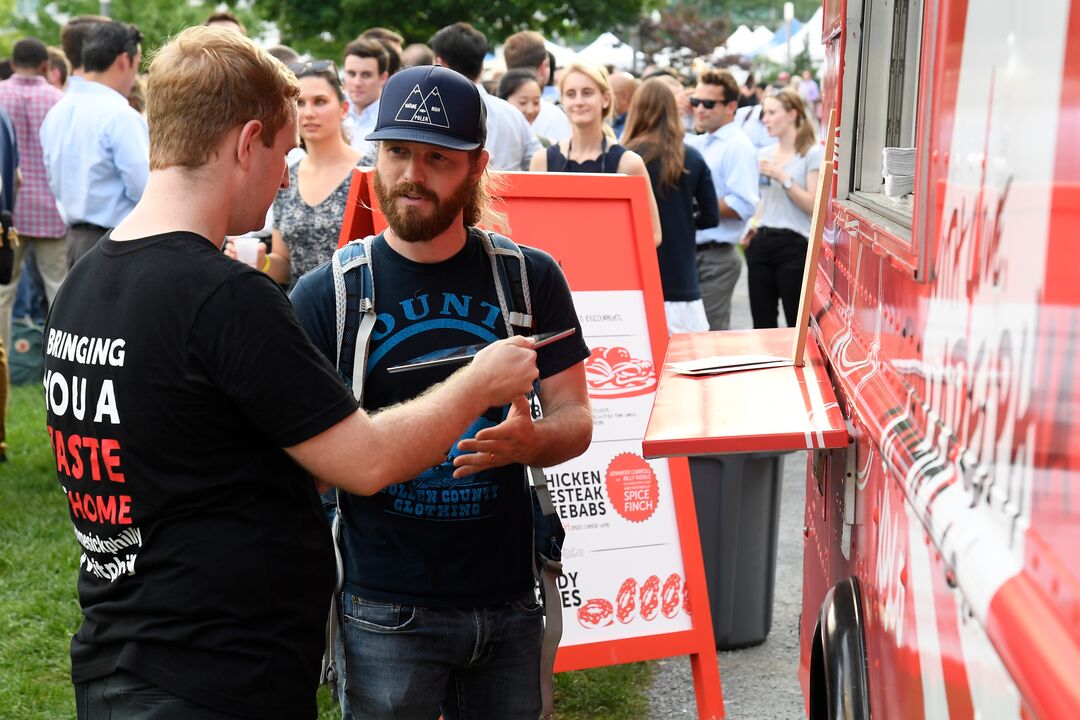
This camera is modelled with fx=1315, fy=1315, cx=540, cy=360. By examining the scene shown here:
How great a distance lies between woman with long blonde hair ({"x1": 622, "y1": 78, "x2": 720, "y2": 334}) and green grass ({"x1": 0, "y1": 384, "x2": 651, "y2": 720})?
81.8 inches

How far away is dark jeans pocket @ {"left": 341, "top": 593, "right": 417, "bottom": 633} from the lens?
2740 millimetres

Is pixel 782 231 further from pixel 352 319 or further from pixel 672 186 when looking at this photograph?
pixel 352 319

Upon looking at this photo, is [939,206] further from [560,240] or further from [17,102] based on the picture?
[17,102]

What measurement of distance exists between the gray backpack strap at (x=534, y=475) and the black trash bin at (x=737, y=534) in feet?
7.00

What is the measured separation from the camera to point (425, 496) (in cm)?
278

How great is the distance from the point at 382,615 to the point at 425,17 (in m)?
24.8

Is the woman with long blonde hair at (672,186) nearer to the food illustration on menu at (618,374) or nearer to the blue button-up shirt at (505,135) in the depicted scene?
the blue button-up shirt at (505,135)

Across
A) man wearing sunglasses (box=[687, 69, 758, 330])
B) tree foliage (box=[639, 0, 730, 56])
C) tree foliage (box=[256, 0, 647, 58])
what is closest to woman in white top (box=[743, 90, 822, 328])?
man wearing sunglasses (box=[687, 69, 758, 330])

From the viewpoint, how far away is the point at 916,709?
6.08ft

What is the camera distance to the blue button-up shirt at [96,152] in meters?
7.32

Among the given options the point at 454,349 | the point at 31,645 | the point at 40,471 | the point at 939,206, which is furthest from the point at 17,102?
the point at 939,206

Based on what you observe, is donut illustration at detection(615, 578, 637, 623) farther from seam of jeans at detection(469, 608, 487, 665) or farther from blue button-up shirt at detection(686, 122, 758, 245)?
blue button-up shirt at detection(686, 122, 758, 245)

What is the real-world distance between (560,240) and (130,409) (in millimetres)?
2633

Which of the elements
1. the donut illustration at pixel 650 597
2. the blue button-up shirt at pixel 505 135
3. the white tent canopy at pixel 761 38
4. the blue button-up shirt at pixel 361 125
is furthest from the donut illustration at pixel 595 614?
the white tent canopy at pixel 761 38
